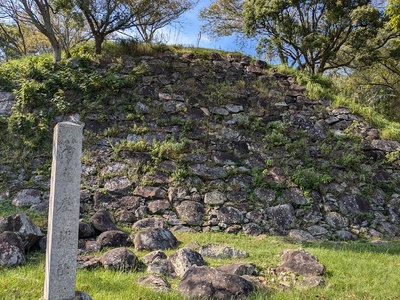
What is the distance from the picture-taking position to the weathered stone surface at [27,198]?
319 inches

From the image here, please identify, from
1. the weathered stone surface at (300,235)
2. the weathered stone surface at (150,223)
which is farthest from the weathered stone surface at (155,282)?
the weathered stone surface at (300,235)

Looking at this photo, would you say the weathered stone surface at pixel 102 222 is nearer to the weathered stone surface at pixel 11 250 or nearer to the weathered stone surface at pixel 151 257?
the weathered stone surface at pixel 151 257

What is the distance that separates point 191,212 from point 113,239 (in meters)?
2.45

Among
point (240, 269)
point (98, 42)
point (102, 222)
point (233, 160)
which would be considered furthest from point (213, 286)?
point (98, 42)

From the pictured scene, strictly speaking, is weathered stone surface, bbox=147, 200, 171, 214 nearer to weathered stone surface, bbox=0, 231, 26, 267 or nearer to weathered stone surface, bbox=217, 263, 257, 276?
weathered stone surface, bbox=217, 263, 257, 276

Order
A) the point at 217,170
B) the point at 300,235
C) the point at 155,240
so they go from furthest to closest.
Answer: the point at 217,170 → the point at 300,235 → the point at 155,240

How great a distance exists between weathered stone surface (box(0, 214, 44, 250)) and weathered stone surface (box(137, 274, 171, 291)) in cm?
220

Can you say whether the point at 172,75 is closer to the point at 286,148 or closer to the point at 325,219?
the point at 286,148

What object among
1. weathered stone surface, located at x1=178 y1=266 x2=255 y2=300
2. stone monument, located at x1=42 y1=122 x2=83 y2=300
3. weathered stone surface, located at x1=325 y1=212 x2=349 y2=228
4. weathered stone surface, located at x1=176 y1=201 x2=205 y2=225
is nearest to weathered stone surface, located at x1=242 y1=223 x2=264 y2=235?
weathered stone surface, located at x1=176 y1=201 x2=205 y2=225

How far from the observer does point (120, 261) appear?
495 cm

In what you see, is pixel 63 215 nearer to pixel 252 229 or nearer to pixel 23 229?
pixel 23 229

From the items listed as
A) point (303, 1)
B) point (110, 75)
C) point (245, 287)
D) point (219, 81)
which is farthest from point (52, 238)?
point (303, 1)

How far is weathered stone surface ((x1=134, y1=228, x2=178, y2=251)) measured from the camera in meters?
6.25

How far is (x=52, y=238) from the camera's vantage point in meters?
3.38
